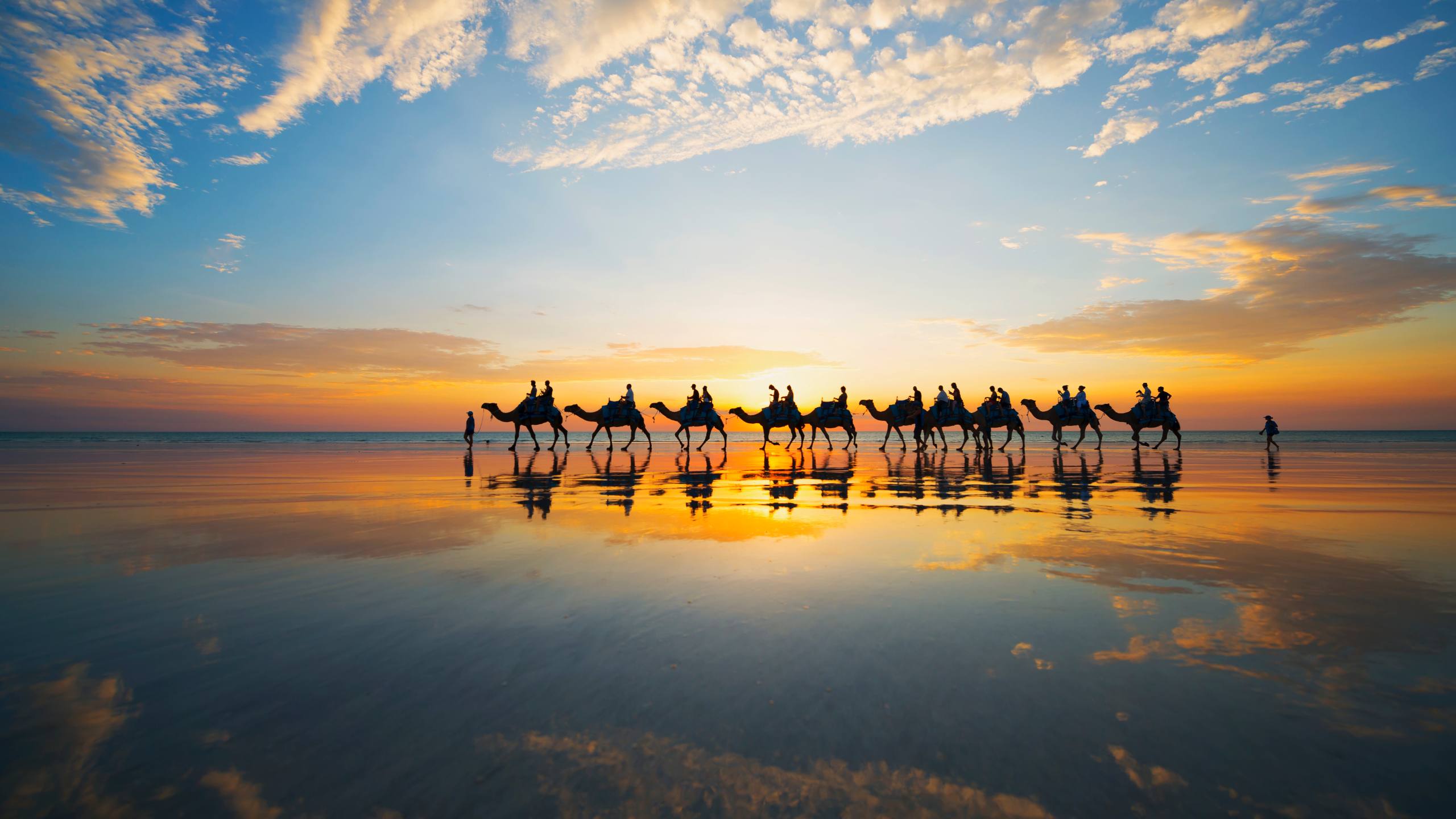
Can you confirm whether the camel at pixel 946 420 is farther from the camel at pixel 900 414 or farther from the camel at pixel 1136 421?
the camel at pixel 1136 421

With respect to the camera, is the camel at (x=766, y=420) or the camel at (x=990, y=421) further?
the camel at (x=766, y=420)

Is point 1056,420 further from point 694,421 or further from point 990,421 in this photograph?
point 694,421

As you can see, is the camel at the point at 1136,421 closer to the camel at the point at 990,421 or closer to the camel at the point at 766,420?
the camel at the point at 990,421

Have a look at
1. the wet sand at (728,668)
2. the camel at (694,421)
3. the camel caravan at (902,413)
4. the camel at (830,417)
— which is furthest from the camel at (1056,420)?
the wet sand at (728,668)

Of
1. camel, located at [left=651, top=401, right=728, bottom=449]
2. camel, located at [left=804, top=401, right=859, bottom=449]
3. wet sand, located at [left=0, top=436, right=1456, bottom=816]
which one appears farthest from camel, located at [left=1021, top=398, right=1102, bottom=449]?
wet sand, located at [left=0, top=436, right=1456, bottom=816]

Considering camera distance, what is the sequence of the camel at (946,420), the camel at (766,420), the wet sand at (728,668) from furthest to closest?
1. the camel at (766,420)
2. the camel at (946,420)
3. the wet sand at (728,668)

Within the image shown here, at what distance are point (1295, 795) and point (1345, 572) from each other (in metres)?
4.73

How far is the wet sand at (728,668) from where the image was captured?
2.17m

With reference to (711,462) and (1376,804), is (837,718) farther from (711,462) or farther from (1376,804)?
(711,462)

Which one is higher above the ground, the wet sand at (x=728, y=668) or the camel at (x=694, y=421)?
the camel at (x=694, y=421)

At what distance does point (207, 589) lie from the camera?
4805 millimetres

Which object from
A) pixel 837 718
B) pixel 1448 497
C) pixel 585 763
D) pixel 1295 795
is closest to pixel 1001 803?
pixel 837 718

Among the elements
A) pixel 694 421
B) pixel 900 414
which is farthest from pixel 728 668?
pixel 900 414

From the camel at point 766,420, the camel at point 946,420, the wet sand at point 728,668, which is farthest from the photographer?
the camel at point 766,420
